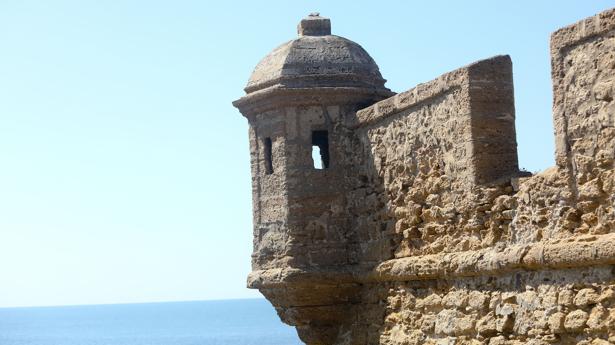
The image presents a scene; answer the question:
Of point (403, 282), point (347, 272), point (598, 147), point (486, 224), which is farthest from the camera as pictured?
point (347, 272)

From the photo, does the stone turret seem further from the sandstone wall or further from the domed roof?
the sandstone wall

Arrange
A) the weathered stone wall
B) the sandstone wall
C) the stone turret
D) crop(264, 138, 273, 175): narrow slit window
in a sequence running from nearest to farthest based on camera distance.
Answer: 1. the sandstone wall
2. the weathered stone wall
3. the stone turret
4. crop(264, 138, 273, 175): narrow slit window

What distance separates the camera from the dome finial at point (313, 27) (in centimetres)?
1218

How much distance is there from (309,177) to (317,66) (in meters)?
1.00

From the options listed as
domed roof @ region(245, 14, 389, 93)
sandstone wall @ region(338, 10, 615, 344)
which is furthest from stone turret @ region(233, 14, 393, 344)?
sandstone wall @ region(338, 10, 615, 344)

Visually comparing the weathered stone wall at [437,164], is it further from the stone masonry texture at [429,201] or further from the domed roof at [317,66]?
the domed roof at [317,66]

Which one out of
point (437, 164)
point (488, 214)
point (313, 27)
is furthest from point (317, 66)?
point (488, 214)

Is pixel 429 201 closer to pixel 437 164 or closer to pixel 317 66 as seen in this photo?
pixel 437 164

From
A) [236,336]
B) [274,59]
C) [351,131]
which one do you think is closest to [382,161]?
[351,131]

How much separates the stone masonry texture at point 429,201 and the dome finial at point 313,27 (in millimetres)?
13

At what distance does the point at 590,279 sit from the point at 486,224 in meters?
1.38

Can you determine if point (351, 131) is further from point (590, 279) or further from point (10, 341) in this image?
point (10, 341)

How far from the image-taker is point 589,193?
8383 mm

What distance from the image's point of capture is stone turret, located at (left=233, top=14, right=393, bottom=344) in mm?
11633
